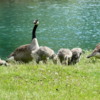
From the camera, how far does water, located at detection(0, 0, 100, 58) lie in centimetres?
3031

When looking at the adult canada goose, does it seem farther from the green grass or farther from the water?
the water

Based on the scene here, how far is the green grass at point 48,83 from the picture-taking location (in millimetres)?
7797

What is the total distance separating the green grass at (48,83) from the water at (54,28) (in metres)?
15.2

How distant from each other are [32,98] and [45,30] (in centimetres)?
3002

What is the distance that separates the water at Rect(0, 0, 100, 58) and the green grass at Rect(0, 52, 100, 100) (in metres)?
15.2

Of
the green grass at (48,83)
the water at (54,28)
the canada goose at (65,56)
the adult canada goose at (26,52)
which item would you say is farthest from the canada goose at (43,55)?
the water at (54,28)

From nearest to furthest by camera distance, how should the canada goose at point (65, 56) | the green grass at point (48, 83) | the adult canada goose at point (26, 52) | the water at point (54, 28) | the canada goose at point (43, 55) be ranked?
the green grass at point (48, 83), the canada goose at point (65, 56), the canada goose at point (43, 55), the adult canada goose at point (26, 52), the water at point (54, 28)

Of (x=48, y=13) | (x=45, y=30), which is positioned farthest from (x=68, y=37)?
(x=48, y=13)

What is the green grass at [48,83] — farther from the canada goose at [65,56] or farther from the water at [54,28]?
the water at [54,28]

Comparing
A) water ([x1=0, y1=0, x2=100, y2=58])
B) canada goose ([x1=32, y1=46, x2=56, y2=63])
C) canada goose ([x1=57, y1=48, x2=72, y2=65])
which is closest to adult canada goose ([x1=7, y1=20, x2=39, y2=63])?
canada goose ([x1=32, y1=46, x2=56, y2=63])

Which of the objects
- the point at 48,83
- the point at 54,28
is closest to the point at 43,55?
the point at 48,83

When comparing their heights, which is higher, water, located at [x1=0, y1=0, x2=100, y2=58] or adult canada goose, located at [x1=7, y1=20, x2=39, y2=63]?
adult canada goose, located at [x1=7, y1=20, x2=39, y2=63]

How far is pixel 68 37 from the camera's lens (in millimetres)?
33000

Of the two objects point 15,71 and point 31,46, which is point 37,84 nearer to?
point 15,71
